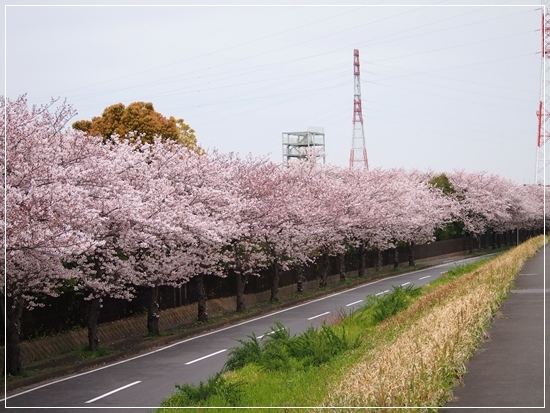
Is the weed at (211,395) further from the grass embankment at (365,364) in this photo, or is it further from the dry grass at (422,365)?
the dry grass at (422,365)

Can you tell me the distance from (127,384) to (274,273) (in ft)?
72.0

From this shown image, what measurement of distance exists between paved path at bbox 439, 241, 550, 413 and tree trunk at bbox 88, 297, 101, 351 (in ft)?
41.5

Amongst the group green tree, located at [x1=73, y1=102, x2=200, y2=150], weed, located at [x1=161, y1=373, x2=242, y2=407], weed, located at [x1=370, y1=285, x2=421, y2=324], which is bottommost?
weed, located at [x1=161, y1=373, x2=242, y2=407]

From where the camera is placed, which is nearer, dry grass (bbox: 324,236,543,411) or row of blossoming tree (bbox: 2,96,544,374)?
dry grass (bbox: 324,236,543,411)

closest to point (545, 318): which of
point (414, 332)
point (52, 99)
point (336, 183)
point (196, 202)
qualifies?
point (414, 332)

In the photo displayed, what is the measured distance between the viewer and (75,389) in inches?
739

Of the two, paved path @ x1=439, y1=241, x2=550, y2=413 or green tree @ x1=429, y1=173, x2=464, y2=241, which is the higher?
green tree @ x1=429, y1=173, x2=464, y2=241

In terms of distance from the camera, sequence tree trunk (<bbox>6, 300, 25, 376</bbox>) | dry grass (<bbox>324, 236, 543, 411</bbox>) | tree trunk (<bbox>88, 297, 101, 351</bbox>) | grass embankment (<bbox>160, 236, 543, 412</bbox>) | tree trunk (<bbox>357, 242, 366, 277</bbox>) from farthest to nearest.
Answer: tree trunk (<bbox>357, 242, 366, 277</bbox>) → tree trunk (<bbox>88, 297, 101, 351</bbox>) → tree trunk (<bbox>6, 300, 25, 376</bbox>) → grass embankment (<bbox>160, 236, 543, 412</bbox>) → dry grass (<bbox>324, 236, 543, 411</bbox>)

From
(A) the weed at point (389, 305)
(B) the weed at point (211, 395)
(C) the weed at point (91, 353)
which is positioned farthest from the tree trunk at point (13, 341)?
(A) the weed at point (389, 305)

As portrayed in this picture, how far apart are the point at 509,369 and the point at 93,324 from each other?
16.4 metres

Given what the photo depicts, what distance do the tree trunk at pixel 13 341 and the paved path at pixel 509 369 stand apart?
11628 millimetres

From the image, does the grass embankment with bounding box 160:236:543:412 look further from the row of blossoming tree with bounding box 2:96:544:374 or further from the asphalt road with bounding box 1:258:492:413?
the row of blossoming tree with bounding box 2:96:544:374

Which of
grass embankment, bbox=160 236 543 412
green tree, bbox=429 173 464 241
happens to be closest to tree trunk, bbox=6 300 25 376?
grass embankment, bbox=160 236 543 412

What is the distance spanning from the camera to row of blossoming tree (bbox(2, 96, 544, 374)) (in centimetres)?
1895
